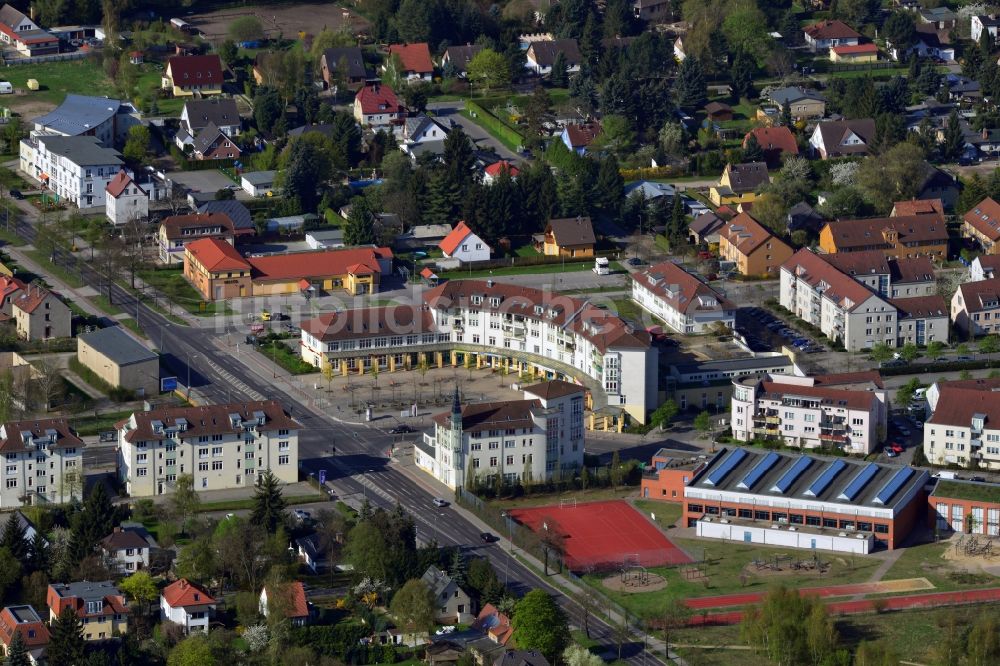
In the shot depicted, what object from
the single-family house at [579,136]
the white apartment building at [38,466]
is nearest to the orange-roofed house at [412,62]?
the single-family house at [579,136]

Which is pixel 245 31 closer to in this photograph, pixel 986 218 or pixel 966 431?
pixel 986 218

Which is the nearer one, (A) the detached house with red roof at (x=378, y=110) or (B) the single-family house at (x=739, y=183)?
(B) the single-family house at (x=739, y=183)

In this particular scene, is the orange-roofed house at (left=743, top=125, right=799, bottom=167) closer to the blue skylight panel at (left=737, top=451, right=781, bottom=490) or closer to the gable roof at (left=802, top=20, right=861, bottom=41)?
the gable roof at (left=802, top=20, right=861, bottom=41)

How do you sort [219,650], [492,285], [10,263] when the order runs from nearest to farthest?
[219,650], [492,285], [10,263]

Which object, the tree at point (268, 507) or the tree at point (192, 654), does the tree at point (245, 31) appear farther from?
the tree at point (192, 654)

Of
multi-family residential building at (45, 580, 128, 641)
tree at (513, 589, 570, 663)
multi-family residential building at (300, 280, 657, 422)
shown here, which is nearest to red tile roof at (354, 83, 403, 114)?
multi-family residential building at (300, 280, 657, 422)

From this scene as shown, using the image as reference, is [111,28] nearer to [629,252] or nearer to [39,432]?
[629,252]

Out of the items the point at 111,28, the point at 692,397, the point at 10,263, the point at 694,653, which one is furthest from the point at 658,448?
the point at 111,28
